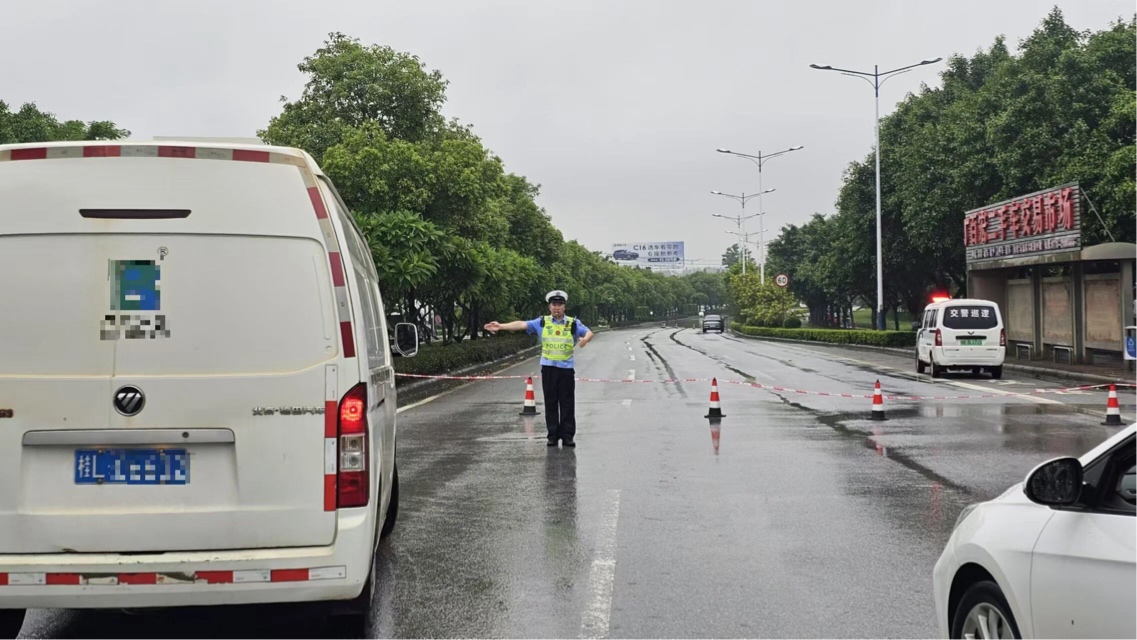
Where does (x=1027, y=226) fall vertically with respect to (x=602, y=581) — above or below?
above

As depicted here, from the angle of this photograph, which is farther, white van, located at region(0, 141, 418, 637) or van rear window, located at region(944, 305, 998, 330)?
van rear window, located at region(944, 305, 998, 330)

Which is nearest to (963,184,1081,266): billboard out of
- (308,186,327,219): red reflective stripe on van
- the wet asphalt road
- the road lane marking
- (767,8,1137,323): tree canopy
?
(767,8,1137,323): tree canopy

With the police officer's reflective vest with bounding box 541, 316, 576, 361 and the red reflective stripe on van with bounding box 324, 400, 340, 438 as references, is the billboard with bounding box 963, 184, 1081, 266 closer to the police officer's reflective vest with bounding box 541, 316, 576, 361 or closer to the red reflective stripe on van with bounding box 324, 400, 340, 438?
the police officer's reflective vest with bounding box 541, 316, 576, 361

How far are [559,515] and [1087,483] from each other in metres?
4.96

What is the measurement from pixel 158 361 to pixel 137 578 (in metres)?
0.86

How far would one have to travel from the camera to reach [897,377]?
1009 inches

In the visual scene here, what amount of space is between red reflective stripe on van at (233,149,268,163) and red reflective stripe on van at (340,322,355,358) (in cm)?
80

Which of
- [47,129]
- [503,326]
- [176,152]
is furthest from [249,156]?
[47,129]

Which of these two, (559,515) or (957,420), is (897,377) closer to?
(957,420)

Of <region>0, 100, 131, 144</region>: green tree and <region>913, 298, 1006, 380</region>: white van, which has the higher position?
<region>0, 100, 131, 144</region>: green tree

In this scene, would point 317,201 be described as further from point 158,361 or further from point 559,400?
point 559,400

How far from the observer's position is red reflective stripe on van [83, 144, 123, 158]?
4.52m

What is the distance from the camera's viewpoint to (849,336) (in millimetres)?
49844

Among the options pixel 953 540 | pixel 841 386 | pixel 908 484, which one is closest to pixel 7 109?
pixel 841 386
